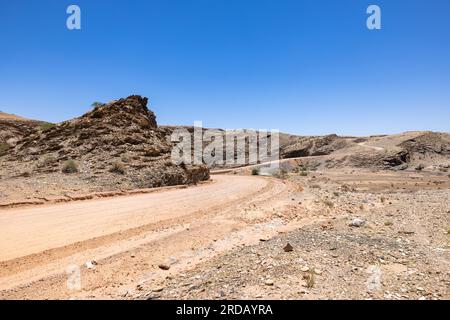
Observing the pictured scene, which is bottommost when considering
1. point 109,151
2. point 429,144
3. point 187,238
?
point 187,238

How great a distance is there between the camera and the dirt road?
643cm

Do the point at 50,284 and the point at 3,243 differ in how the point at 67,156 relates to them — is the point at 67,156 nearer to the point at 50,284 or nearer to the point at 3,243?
the point at 3,243

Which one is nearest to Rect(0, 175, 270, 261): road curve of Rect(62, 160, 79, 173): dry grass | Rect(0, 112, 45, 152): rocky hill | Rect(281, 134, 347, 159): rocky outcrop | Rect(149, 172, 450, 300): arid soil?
Rect(149, 172, 450, 300): arid soil

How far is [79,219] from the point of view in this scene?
1142cm

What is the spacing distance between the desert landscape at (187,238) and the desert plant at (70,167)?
0.08 m

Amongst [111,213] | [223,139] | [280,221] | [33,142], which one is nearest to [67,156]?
[33,142]

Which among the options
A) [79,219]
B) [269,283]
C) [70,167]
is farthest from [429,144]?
[269,283]

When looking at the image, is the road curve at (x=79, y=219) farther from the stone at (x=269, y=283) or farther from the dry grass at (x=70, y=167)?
the dry grass at (x=70, y=167)

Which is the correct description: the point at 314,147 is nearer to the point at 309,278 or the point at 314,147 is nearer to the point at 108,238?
the point at 108,238

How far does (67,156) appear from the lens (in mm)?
22125

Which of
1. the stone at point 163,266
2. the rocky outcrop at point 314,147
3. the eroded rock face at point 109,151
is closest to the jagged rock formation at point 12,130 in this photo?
the eroded rock face at point 109,151

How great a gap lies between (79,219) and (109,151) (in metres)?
12.6

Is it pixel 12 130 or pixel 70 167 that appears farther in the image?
pixel 12 130

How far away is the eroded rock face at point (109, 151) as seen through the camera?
2094 cm
